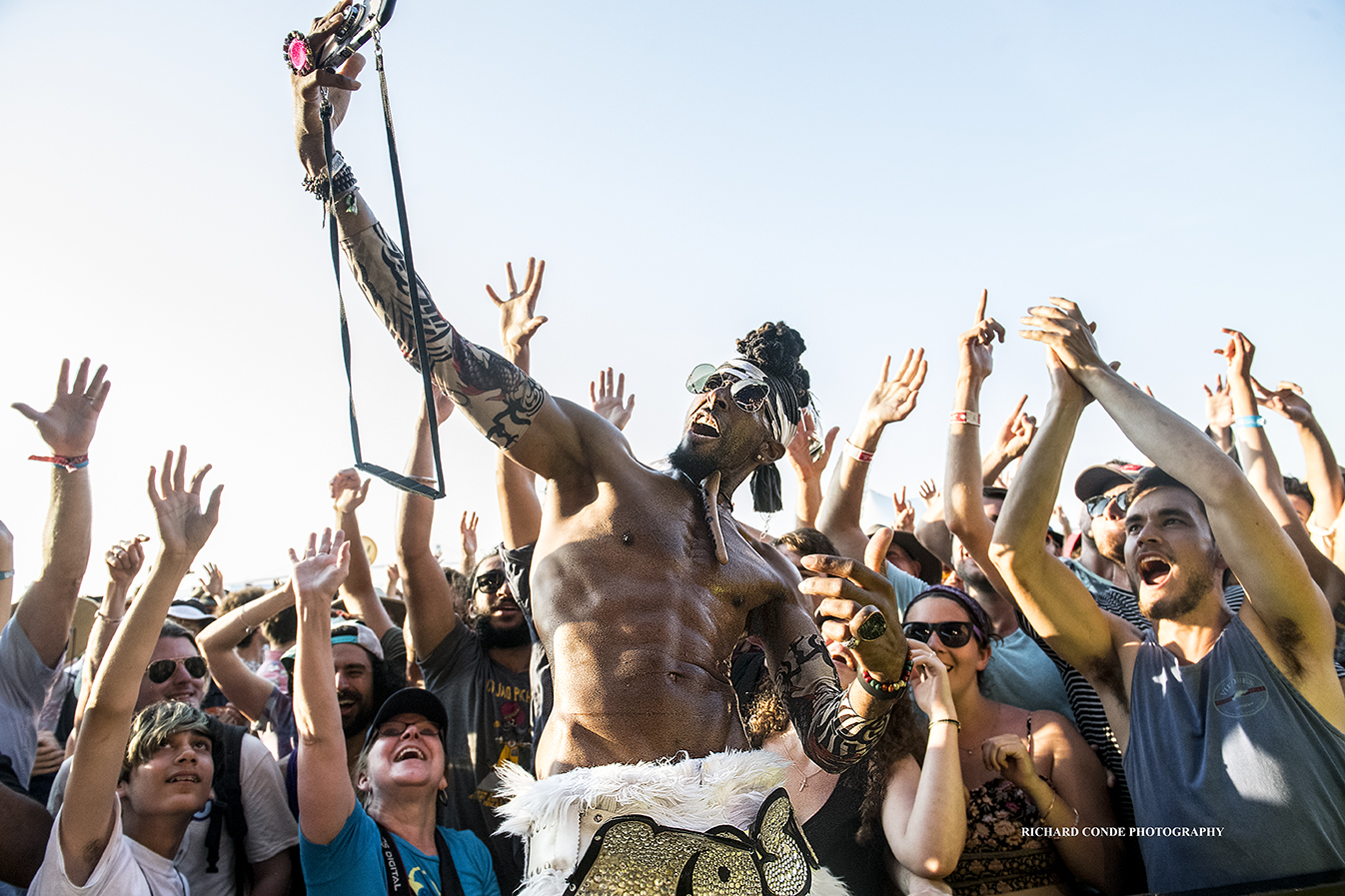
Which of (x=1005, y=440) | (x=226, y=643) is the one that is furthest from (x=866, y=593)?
(x=1005, y=440)

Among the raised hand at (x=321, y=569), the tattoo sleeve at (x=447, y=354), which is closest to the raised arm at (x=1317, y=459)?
the tattoo sleeve at (x=447, y=354)

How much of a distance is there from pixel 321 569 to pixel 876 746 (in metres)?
2.06

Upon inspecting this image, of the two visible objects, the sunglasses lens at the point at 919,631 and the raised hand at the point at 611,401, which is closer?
the sunglasses lens at the point at 919,631

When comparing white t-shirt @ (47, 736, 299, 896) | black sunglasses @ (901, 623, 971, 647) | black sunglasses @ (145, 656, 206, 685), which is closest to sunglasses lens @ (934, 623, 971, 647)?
black sunglasses @ (901, 623, 971, 647)

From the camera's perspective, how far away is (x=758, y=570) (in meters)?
2.94

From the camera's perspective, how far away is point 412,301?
7.66 feet

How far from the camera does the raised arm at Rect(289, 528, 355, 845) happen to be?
2770mm

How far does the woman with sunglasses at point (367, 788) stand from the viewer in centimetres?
277

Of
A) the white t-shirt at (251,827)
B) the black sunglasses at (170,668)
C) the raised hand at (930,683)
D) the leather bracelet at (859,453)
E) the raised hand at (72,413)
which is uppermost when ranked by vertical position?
the leather bracelet at (859,453)

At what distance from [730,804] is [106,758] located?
1.75 m

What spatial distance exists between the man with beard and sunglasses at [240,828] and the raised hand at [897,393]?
3.22 meters

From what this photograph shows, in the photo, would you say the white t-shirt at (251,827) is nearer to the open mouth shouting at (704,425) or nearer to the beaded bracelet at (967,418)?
A: the open mouth shouting at (704,425)

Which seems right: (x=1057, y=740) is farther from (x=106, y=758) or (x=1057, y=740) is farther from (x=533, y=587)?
(x=106, y=758)

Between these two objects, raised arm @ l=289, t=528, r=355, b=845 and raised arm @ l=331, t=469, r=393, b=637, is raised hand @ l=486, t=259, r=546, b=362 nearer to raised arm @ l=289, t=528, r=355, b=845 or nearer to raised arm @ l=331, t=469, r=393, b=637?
raised arm @ l=331, t=469, r=393, b=637
